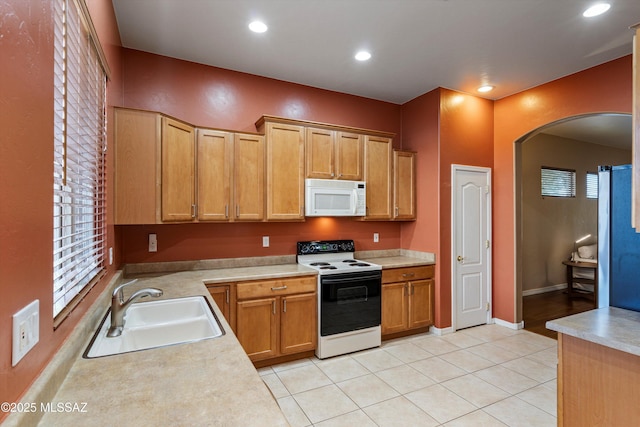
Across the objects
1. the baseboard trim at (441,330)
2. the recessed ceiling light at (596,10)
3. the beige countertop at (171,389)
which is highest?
→ the recessed ceiling light at (596,10)

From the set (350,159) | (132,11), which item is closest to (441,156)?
(350,159)

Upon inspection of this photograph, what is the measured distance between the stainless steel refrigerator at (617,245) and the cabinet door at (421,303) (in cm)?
195

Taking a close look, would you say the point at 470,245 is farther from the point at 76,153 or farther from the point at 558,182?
the point at 76,153

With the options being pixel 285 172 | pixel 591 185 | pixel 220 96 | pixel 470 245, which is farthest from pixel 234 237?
pixel 591 185

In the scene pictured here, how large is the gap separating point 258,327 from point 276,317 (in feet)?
0.62

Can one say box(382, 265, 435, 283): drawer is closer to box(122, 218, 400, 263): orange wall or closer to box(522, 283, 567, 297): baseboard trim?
box(122, 218, 400, 263): orange wall

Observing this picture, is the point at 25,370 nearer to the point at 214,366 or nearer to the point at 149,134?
the point at 214,366

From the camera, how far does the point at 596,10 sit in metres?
2.43

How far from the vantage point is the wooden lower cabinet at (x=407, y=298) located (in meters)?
3.65

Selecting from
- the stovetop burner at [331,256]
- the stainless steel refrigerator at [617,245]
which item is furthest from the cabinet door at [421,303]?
the stainless steel refrigerator at [617,245]

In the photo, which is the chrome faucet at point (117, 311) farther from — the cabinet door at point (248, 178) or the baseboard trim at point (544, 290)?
the baseboard trim at point (544, 290)

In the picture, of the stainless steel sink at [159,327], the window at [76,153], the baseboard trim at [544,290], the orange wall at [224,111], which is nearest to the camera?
the window at [76,153]

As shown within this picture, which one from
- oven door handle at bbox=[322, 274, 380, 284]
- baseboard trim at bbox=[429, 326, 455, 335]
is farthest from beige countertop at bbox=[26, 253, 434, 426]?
baseboard trim at bbox=[429, 326, 455, 335]

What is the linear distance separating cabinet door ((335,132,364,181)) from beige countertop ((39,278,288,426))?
8.49 ft
